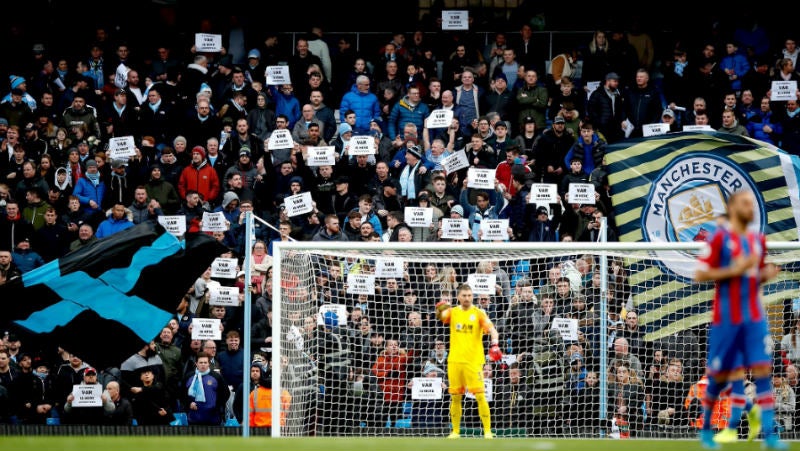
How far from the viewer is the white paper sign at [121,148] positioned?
2027 cm

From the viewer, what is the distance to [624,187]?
58.2 ft

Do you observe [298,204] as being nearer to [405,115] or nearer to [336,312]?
[405,115]

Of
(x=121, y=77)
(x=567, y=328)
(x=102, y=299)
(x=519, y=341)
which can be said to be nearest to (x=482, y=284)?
(x=519, y=341)

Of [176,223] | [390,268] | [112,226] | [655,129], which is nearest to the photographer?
[390,268]

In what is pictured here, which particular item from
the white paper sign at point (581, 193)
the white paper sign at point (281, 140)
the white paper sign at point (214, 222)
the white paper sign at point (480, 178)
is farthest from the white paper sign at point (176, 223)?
the white paper sign at point (581, 193)

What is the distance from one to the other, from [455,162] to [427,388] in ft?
15.1

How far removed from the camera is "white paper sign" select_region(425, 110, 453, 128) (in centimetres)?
1984

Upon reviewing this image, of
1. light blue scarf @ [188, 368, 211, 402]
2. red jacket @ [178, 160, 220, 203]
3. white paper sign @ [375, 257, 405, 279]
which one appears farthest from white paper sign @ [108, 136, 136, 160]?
white paper sign @ [375, 257, 405, 279]

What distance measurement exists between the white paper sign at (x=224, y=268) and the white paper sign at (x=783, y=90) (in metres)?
8.88

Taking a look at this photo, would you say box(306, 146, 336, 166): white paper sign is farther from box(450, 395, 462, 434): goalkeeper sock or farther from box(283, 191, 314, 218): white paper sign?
box(450, 395, 462, 434): goalkeeper sock

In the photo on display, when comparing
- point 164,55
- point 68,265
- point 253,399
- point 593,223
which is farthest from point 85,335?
point 164,55

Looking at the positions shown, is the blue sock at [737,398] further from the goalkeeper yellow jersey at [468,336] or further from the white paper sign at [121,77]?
the white paper sign at [121,77]

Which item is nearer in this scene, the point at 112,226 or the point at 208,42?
the point at 112,226

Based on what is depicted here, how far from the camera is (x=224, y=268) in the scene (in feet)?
59.4
